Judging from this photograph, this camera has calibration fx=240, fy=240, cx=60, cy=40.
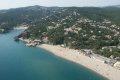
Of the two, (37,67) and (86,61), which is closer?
(37,67)

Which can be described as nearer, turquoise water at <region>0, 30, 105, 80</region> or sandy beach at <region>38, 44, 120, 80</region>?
sandy beach at <region>38, 44, 120, 80</region>

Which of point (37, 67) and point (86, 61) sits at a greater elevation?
point (86, 61)

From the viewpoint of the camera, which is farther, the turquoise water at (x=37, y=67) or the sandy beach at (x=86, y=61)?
the turquoise water at (x=37, y=67)

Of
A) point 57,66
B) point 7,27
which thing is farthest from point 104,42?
point 7,27
